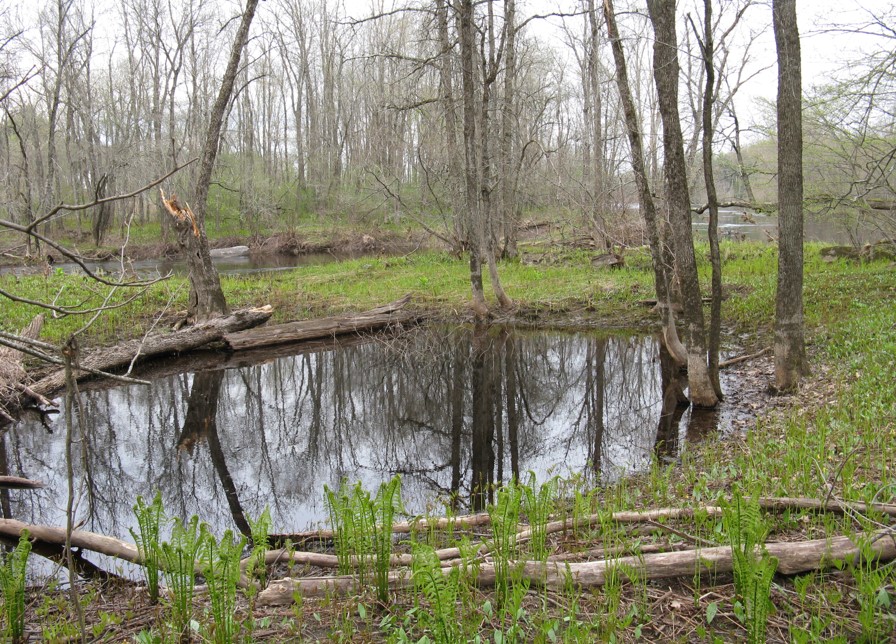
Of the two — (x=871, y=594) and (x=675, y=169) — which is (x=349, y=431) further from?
(x=871, y=594)

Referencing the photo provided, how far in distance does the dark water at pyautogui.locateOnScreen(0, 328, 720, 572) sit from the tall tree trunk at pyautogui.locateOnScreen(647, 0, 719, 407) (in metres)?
1.34

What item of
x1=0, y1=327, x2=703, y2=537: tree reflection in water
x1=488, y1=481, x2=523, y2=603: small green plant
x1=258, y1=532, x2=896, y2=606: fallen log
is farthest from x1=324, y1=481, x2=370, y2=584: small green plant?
x1=0, y1=327, x2=703, y2=537: tree reflection in water

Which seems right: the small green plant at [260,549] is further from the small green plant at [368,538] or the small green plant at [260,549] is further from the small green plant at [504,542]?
the small green plant at [504,542]

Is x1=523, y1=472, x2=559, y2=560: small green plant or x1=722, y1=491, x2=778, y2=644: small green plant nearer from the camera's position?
x1=722, y1=491, x2=778, y2=644: small green plant

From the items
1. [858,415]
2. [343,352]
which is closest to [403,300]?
[343,352]

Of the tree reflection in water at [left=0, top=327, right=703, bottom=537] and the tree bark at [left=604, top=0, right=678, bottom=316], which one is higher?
the tree bark at [left=604, top=0, right=678, bottom=316]

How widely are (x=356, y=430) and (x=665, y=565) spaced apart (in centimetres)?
577

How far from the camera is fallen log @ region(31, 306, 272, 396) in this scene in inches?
383

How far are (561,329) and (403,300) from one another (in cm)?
371

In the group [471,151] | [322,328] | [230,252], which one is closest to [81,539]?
[322,328]

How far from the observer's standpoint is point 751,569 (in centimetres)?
280

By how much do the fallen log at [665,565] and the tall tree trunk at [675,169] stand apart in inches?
191

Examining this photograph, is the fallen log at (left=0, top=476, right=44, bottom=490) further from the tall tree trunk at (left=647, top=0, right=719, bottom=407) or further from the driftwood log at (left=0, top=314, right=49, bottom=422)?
the tall tree trunk at (left=647, top=0, right=719, bottom=407)

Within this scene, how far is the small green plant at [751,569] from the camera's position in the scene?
2.68 m
